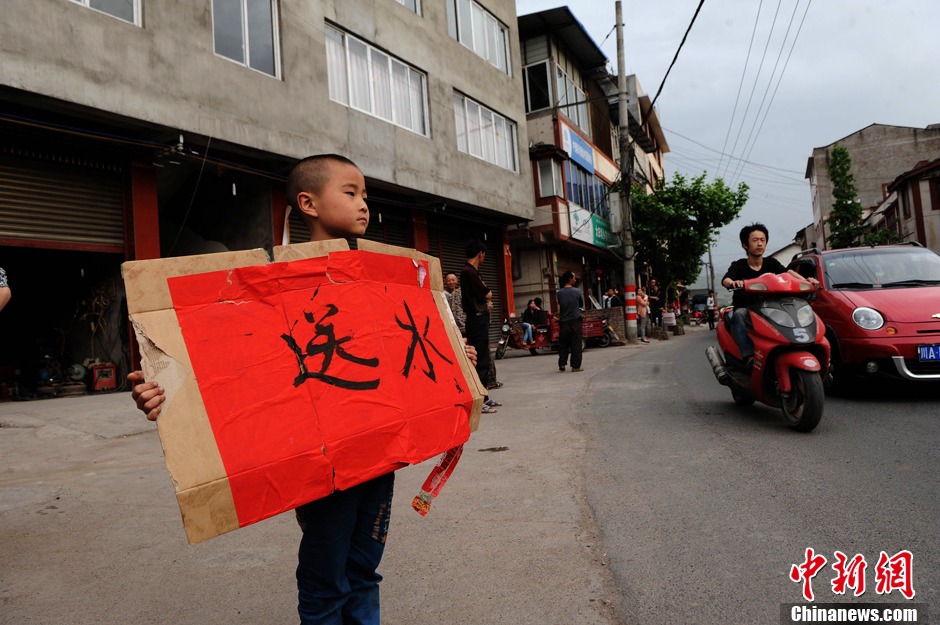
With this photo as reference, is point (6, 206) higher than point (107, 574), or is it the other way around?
point (6, 206)

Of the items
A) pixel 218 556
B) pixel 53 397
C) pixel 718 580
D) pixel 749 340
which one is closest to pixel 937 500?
pixel 718 580

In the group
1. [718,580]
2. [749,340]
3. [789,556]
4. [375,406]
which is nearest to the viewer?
[375,406]

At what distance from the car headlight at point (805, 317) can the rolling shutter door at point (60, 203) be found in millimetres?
8936

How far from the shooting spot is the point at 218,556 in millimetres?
3078

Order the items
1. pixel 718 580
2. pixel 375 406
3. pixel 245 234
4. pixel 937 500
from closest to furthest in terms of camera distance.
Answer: pixel 375 406, pixel 718 580, pixel 937 500, pixel 245 234

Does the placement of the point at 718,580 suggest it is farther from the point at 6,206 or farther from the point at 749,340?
the point at 6,206

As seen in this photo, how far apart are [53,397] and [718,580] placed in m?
10.1

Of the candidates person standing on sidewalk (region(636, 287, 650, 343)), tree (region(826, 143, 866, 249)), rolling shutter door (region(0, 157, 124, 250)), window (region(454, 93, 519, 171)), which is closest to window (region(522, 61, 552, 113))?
window (region(454, 93, 519, 171))

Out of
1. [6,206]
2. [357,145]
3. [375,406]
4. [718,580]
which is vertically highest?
[357,145]

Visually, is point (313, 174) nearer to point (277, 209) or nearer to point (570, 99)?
point (277, 209)

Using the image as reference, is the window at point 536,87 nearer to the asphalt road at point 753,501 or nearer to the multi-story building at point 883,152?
the asphalt road at point 753,501

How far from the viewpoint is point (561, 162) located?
2225cm

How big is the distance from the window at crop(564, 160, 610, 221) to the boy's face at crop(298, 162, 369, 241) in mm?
21433

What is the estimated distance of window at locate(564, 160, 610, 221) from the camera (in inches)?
918
